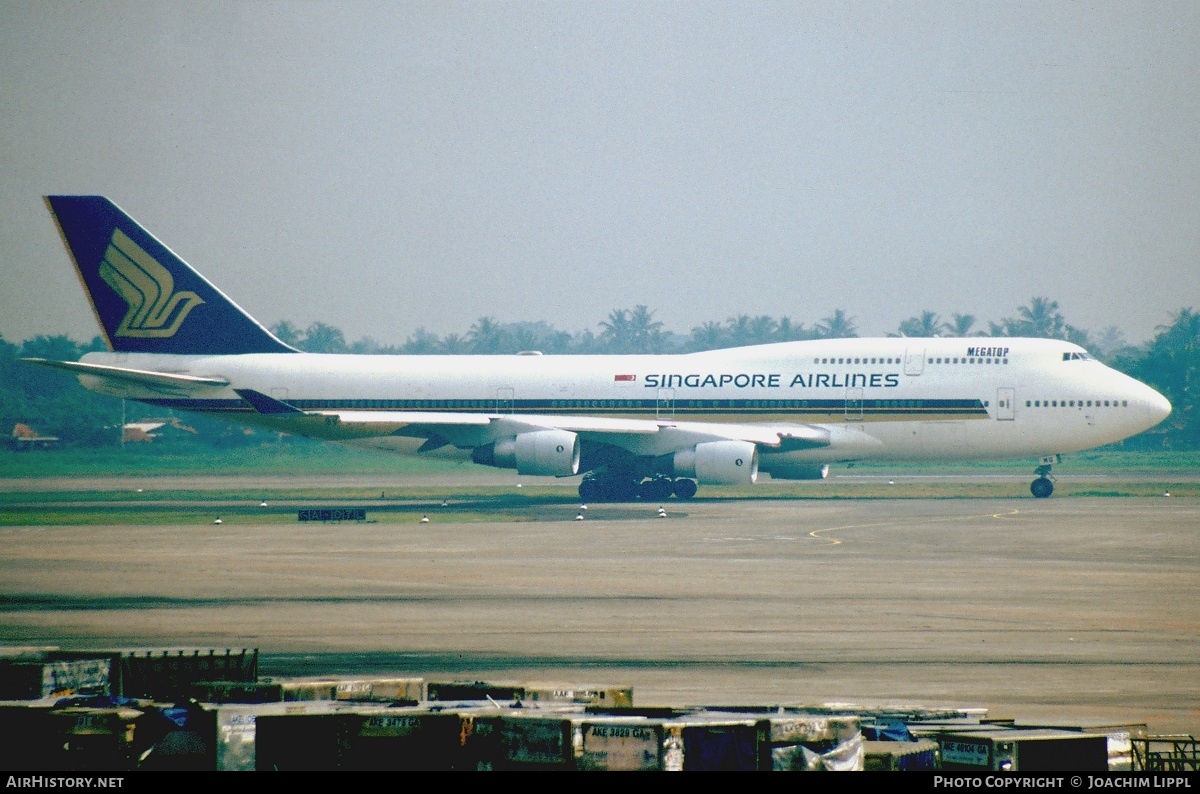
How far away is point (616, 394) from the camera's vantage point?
4884cm

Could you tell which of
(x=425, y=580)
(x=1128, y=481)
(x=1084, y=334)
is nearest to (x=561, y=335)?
(x=1084, y=334)

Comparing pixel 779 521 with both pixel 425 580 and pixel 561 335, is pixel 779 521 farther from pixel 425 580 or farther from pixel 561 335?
pixel 561 335

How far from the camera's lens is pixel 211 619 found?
20750mm

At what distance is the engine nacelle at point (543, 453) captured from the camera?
148 feet

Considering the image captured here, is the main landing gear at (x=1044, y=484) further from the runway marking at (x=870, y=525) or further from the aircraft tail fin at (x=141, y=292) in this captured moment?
the aircraft tail fin at (x=141, y=292)

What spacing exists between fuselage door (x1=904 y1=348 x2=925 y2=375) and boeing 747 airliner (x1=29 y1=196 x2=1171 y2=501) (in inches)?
1.8

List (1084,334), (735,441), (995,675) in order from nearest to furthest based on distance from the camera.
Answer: (995,675) < (735,441) < (1084,334)

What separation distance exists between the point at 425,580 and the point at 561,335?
14260 cm

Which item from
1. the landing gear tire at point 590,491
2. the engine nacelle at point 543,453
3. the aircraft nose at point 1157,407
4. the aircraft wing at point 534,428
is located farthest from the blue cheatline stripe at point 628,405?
the aircraft nose at point 1157,407

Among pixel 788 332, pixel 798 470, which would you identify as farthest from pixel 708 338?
pixel 798 470

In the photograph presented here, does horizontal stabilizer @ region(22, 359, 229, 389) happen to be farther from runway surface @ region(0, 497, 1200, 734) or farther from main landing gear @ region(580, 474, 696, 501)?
main landing gear @ region(580, 474, 696, 501)

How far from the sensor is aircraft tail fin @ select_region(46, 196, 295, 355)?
49688mm

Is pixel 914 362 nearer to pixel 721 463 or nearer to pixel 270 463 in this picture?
pixel 721 463

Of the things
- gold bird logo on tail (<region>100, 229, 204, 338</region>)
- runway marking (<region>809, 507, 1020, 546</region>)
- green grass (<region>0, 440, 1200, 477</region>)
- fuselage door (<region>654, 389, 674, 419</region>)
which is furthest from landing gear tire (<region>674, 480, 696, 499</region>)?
green grass (<region>0, 440, 1200, 477</region>)
